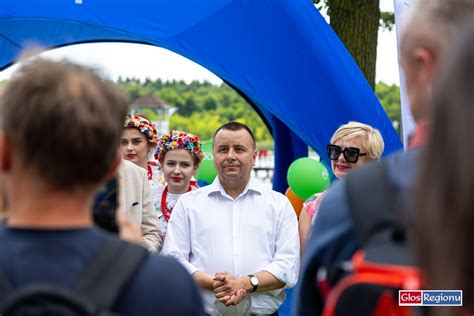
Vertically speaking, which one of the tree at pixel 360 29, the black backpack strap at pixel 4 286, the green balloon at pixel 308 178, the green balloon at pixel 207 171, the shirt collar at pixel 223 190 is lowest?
the black backpack strap at pixel 4 286

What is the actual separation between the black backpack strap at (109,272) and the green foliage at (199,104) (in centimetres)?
7875

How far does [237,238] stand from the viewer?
14.6 ft

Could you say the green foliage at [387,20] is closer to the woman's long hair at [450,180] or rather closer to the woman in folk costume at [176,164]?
the woman in folk costume at [176,164]

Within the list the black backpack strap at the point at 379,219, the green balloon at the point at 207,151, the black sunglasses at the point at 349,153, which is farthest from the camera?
the green balloon at the point at 207,151

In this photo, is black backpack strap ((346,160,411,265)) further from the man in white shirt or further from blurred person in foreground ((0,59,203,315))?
the man in white shirt

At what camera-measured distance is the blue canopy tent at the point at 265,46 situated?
5727 millimetres

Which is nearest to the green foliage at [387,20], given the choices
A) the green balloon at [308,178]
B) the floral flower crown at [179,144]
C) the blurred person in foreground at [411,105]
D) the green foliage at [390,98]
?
the green balloon at [308,178]

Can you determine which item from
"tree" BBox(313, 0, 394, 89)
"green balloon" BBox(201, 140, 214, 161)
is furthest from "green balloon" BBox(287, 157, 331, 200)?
"tree" BBox(313, 0, 394, 89)

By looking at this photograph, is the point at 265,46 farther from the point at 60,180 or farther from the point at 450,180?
the point at 450,180

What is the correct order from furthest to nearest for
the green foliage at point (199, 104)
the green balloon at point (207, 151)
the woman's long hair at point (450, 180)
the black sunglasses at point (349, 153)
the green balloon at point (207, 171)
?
the green foliage at point (199, 104), the green balloon at point (207, 151), the green balloon at point (207, 171), the black sunglasses at point (349, 153), the woman's long hair at point (450, 180)

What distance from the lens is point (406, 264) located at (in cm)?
137

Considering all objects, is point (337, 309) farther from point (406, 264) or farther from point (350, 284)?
point (406, 264)

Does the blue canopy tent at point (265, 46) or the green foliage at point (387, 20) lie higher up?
the green foliage at point (387, 20)

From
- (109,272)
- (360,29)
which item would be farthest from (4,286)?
(360,29)
